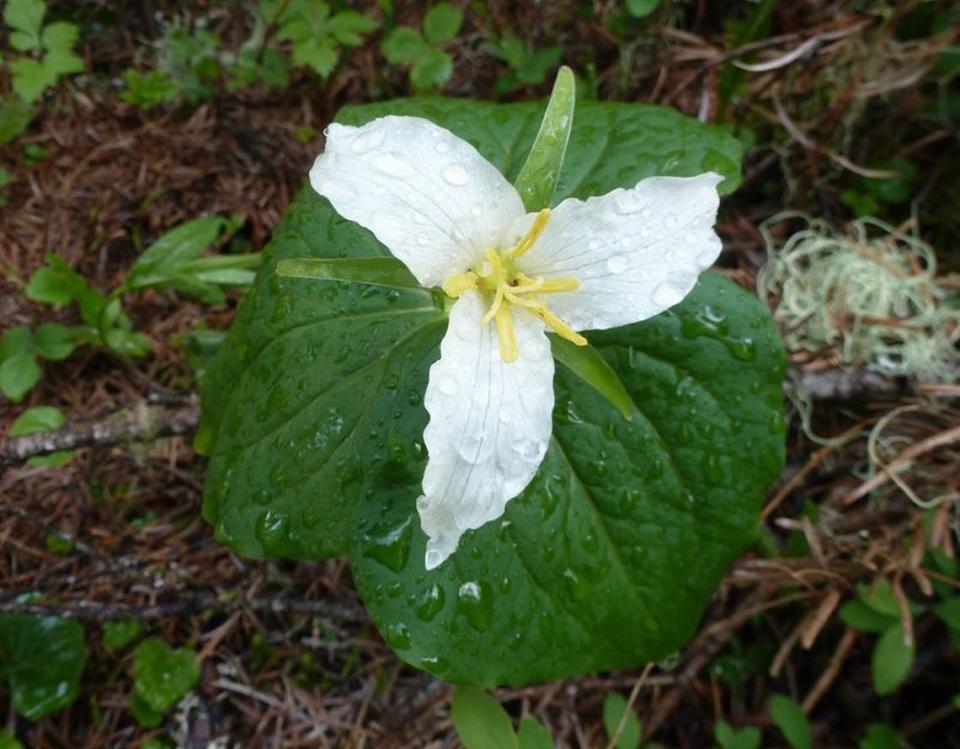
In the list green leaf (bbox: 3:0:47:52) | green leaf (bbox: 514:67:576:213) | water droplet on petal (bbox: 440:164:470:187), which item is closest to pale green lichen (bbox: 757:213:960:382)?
green leaf (bbox: 514:67:576:213)

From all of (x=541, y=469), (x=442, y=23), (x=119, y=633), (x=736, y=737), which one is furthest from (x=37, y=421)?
(x=736, y=737)

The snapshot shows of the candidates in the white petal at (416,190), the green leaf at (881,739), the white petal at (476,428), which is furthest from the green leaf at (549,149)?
the green leaf at (881,739)

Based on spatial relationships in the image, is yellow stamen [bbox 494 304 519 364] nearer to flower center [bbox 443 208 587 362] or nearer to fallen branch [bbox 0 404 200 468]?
flower center [bbox 443 208 587 362]

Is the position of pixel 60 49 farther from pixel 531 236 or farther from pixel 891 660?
pixel 891 660

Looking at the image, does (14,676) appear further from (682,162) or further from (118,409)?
(682,162)

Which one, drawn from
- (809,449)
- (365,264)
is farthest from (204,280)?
(809,449)
